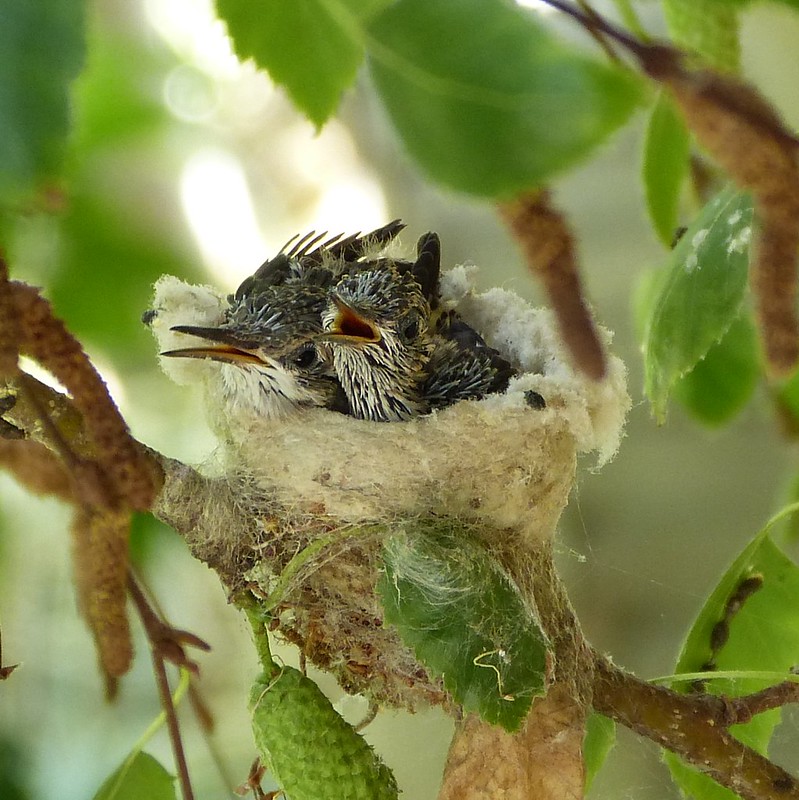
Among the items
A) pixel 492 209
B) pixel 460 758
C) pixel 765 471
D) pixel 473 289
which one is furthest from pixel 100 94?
pixel 765 471

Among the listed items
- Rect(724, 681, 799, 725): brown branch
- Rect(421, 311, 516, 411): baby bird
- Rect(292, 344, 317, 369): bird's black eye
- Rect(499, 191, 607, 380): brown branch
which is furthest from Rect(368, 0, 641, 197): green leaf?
Rect(292, 344, 317, 369): bird's black eye

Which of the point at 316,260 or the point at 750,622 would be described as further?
the point at 316,260

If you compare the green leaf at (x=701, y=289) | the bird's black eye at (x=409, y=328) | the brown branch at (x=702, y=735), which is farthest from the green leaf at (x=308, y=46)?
the bird's black eye at (x=409, y=328)

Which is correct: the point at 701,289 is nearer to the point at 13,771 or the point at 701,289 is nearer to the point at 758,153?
the point at 758,153

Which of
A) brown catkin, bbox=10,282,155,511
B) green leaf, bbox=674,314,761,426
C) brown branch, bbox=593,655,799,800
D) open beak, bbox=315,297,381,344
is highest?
green leaf, bbox=674,314,761,426

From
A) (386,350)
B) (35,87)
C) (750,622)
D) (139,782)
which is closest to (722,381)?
(750,622)

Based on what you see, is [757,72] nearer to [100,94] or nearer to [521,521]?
[100,94]

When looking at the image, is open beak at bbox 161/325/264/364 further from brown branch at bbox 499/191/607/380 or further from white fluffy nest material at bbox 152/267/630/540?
brown branch at bbox 499/191/607/380
